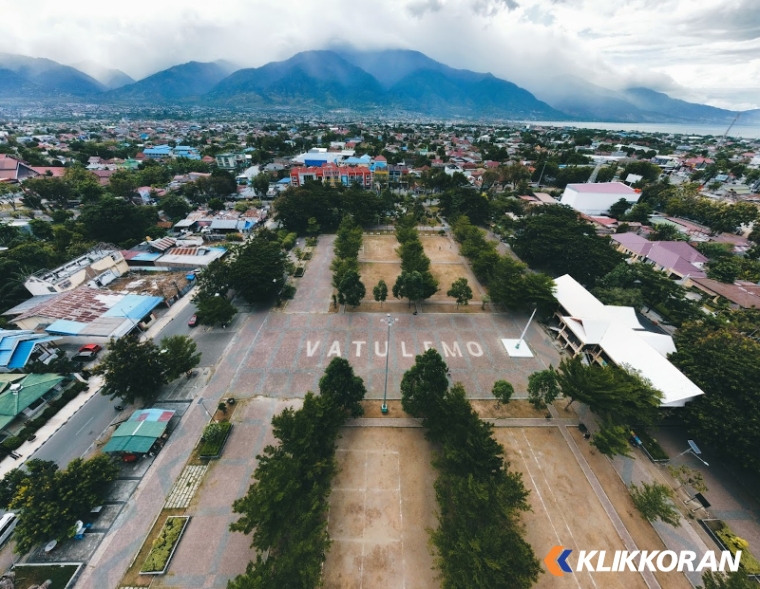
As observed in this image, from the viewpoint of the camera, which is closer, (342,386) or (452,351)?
(342,386)

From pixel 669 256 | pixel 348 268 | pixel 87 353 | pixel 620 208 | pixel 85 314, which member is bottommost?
→ pixel 87 353

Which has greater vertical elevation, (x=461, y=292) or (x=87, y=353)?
(x=461, y=292)

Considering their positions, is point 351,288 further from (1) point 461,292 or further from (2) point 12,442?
(2) point 12,442

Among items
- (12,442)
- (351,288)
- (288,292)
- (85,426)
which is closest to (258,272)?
(288,292)

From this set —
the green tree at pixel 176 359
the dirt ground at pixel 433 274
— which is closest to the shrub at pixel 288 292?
the dirt ground at pixel 433 274

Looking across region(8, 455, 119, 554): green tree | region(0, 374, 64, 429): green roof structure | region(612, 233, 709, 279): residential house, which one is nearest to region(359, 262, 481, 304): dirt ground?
region(8, 455, 119, 554): green tree

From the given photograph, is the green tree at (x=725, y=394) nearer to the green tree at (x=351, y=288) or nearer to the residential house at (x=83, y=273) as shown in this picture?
the green tree at (x=351, y=288)

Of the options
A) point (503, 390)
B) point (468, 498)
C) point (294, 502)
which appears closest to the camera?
point (468, 498)

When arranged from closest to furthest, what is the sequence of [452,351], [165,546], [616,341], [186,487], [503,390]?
[165,546]
[186,487]
[503,390]
[616,341]
[452,351]
